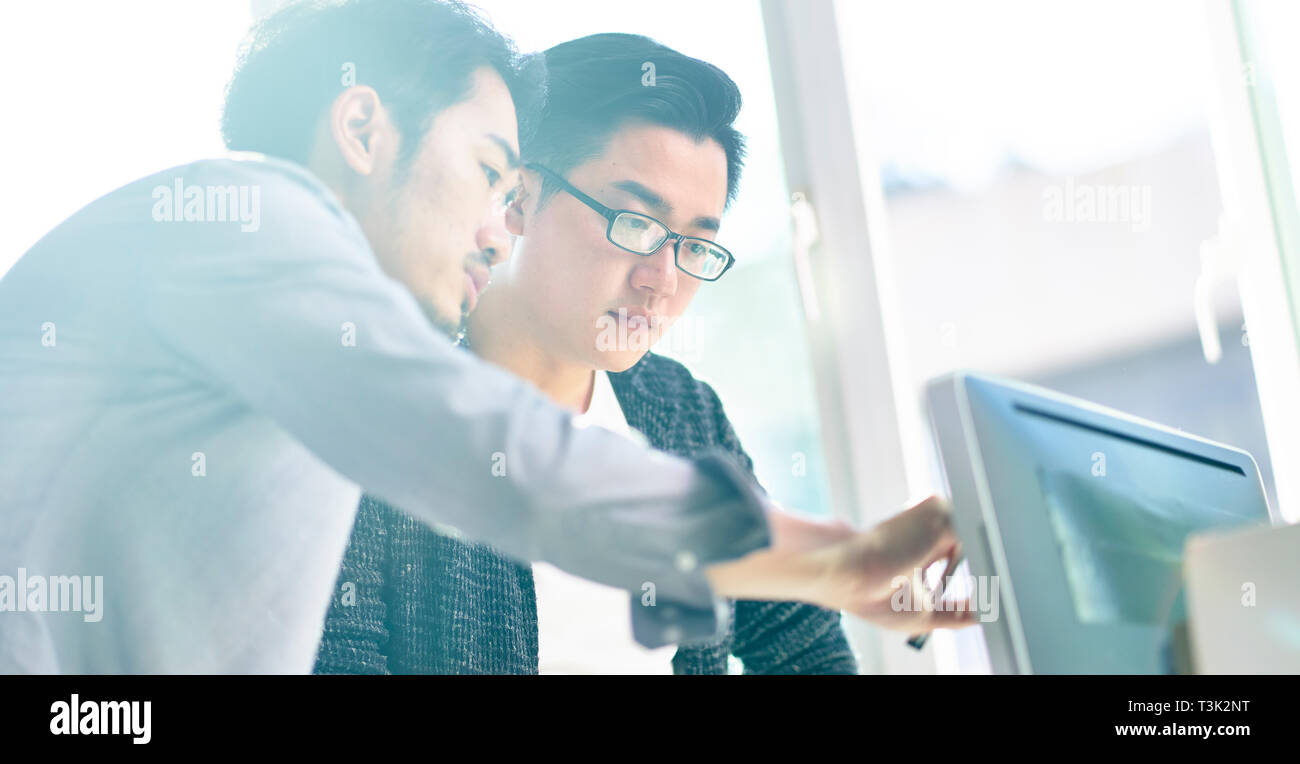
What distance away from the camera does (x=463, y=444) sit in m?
0.68

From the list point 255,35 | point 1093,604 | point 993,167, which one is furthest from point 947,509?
point 993,167

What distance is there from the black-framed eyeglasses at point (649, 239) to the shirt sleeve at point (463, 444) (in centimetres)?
71

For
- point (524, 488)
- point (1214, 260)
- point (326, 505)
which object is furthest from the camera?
point (1214, 260)

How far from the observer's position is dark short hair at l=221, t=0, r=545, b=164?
3.72 ft

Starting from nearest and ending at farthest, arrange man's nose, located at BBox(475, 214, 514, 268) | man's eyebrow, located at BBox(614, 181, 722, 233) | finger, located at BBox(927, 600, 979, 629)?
finger, located at BBox(927, 600, 979, 629) → man's nose, located at BBox(475, 214, 514, 268) → man's eyebrow, located at BBox(614, 181, 722, 233)

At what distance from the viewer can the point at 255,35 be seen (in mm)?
1306

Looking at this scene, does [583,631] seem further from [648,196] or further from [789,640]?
[648,196]

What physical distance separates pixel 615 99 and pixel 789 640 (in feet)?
2.66

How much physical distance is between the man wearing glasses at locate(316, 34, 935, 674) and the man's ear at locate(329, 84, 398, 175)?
1.17 ft

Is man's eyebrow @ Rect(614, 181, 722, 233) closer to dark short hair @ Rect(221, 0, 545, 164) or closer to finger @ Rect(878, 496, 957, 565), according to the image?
dark short hair @ Rect(221, 0, 545, 164)

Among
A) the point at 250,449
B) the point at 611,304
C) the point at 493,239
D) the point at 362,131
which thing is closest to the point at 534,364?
the point at 611,304

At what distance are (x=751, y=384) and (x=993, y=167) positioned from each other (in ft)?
2.38

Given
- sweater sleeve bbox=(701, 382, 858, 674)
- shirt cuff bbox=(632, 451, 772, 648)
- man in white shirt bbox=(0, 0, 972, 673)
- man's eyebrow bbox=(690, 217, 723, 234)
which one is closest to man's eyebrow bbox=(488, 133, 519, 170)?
man in white shirt bbox=(0, 0, 972, 673)

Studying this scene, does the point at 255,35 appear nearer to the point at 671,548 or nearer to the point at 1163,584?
the point at 671,548
